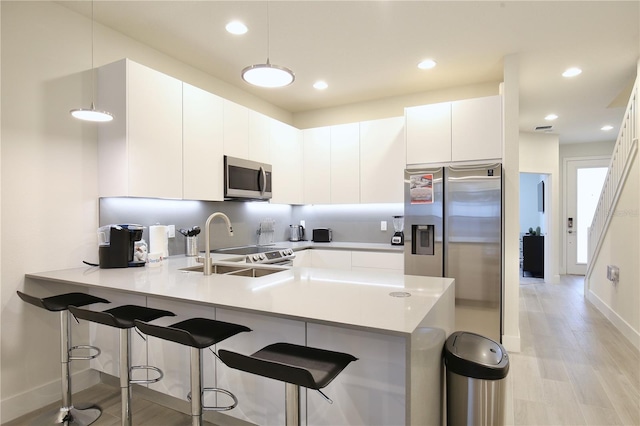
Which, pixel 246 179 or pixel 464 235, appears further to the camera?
pixel 246 179

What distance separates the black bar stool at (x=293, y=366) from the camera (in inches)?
47.5

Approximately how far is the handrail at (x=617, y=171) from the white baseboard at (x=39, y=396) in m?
5.28

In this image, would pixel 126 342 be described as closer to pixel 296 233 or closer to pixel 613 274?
pixel 296 233

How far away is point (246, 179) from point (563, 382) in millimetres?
3264

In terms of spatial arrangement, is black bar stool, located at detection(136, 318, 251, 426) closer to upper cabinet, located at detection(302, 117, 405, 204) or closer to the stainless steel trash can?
the stainless steel trash can

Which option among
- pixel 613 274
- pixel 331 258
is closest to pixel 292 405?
pixel 331 258

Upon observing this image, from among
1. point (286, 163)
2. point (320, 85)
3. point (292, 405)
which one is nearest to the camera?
point (292, 405)

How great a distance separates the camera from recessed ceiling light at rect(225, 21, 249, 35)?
2.86 meters

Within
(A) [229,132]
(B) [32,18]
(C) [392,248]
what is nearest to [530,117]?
(C) [392,248]

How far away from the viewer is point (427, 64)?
364 centimetres

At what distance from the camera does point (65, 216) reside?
8.52 feet

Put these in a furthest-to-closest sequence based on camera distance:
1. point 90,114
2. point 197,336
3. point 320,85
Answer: point 320,85 < point 90,114 < point 197,336

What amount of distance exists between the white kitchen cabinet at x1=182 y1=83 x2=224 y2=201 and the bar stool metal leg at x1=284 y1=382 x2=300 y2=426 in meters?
2.13

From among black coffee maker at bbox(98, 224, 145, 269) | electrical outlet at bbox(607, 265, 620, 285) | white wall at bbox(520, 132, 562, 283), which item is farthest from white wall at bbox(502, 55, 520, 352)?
white wall at bbox(520, 132, 562, 283)
